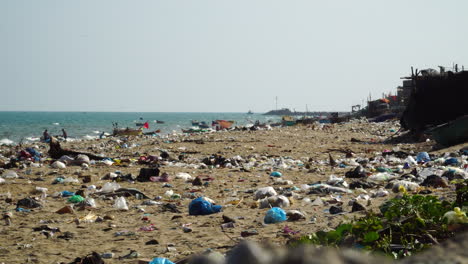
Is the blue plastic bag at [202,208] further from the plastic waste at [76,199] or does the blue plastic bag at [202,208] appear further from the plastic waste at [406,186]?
the plastic waste at [406,186]

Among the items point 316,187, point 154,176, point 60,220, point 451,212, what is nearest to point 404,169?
point 316,187

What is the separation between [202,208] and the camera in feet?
15.2

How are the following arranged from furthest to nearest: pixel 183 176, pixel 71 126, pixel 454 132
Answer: pixel 71 126 → pixel 454 132 → pixel 183 176

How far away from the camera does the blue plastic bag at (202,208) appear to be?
4.63m

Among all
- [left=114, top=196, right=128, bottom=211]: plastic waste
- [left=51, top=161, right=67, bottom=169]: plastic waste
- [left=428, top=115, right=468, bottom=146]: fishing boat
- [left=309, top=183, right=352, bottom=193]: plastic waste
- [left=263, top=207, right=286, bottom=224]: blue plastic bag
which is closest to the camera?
[left=263, top=207, right=286, bottom=224]: blue plastic bag

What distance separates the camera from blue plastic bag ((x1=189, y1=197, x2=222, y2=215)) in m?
4.63

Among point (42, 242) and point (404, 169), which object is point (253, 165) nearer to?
point (404, 169)

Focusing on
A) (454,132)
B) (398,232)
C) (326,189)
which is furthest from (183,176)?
(454,132)

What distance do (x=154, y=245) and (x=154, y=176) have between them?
150 inches

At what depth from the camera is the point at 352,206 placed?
166 inches

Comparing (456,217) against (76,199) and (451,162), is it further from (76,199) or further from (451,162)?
(451,162)

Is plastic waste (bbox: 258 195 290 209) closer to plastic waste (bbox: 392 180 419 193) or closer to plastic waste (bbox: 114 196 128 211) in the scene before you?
plastic waste (bbox: 392 180 419 193)

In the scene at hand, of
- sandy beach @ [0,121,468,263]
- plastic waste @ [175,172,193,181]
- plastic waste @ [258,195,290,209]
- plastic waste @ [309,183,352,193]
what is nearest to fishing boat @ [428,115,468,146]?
sandy beach @ [0,121,468,263]

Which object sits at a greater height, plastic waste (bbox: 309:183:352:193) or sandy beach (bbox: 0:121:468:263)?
plastic waste (bbox: 309:183:352:193)
